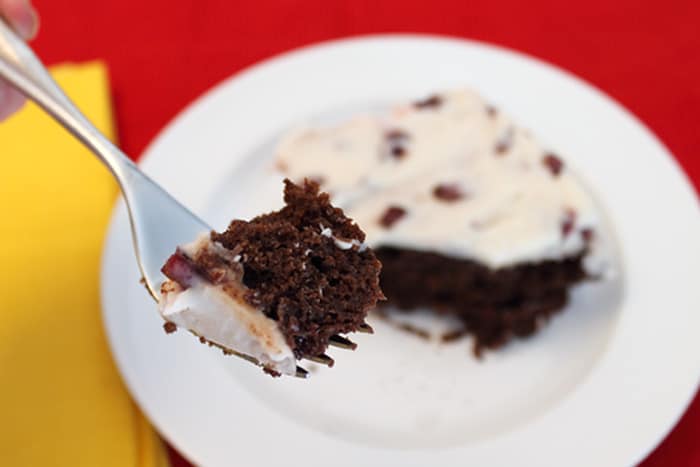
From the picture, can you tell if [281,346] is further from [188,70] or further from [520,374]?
[188,70]

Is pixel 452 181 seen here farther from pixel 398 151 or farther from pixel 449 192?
pixel 398 151

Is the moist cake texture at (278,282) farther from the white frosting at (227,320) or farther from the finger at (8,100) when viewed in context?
the finger at (8,100)

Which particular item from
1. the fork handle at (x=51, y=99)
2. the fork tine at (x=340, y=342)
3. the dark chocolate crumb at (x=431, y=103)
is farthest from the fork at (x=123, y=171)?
the dark chocolate crumb at (x=431, y=103)

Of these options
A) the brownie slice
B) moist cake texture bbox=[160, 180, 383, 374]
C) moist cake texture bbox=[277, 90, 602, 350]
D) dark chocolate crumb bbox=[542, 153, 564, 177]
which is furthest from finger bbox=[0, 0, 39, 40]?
dark chocolate crumb bbox=[542, 153, 564, 177]

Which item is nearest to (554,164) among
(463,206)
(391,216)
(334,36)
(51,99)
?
(463,206)

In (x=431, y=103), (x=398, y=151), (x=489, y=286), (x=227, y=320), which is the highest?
(x=431, y=103)

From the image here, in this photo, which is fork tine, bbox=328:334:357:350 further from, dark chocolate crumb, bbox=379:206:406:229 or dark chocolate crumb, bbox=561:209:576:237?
dark chocolate crumb, bbox=561:209:576:237

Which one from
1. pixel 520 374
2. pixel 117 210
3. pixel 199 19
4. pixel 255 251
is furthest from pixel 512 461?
pixel 199 19
